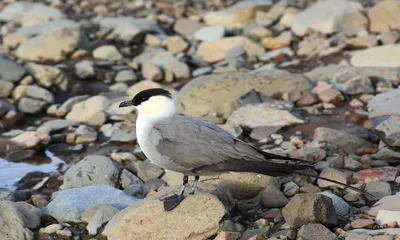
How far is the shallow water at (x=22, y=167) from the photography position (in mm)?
7699

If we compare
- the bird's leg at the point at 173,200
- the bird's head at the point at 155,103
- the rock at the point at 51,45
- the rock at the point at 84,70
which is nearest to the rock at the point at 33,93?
the rock at the point at 84,70

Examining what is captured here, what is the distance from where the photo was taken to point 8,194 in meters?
6.84

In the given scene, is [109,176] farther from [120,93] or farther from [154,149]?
[120,93]

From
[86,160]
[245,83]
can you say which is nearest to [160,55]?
[245,83]

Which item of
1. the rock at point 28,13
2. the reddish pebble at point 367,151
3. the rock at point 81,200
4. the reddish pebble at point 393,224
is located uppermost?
the reddish pebble at point 393,224

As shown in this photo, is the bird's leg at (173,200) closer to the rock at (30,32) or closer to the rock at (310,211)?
the rock at (310,211)

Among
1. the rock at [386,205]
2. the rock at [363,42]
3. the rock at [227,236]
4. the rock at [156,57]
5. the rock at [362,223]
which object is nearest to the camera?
the rock at [227,236]

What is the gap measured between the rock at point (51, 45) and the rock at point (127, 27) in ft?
3.41

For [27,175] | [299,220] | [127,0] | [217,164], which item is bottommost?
[127,0]

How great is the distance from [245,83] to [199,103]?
27.2 inches

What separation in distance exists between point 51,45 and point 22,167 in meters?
4.83

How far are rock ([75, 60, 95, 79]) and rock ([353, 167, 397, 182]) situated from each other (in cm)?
612

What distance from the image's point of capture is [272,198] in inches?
236

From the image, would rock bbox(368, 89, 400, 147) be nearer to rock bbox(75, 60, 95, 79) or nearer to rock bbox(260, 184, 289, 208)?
rock bbox(260, 184, 289, 208)
